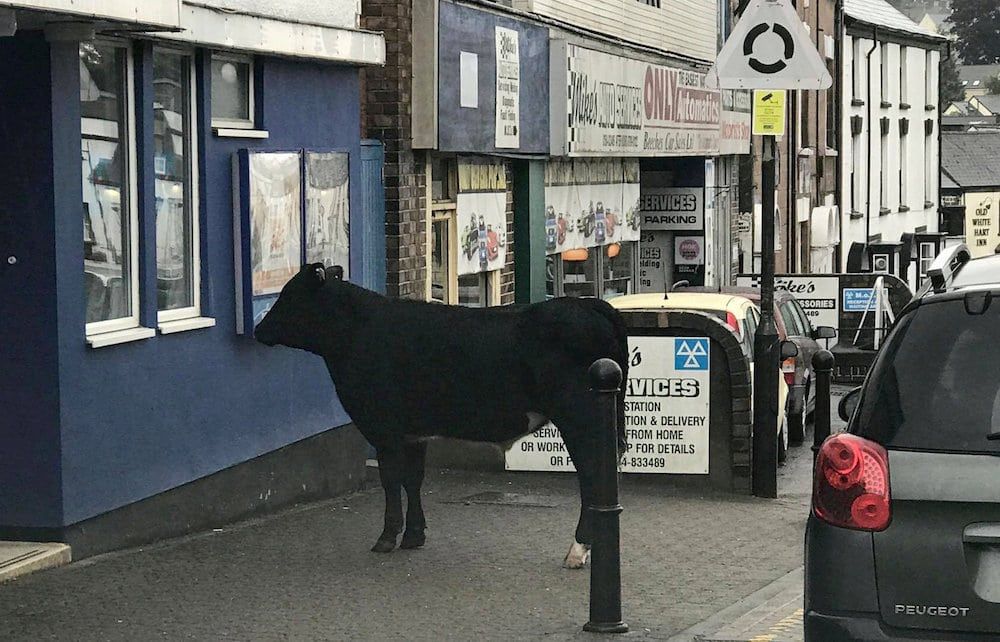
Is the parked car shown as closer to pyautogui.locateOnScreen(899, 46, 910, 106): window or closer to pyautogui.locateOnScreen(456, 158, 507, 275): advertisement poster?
pyautogui.locateOnScreen(456, 158, 507, 275): advertisement poster

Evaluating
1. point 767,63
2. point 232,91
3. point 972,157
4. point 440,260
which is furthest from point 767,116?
point 972,157

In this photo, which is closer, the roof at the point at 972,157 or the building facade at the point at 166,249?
the building facade at the point at 166,249

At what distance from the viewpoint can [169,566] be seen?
968 cm

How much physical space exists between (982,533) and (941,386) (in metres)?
0.47

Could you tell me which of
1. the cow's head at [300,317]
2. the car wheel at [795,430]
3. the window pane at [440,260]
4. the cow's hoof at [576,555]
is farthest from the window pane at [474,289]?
the cow's hoof at [576,555]

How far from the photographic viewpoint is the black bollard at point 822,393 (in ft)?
42.1

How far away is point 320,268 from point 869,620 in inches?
215

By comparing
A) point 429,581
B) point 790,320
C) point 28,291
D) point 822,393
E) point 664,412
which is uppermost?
point 28,291

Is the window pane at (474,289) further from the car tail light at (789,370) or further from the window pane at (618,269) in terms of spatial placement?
the window pane at (618,269)

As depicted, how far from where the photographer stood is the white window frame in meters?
11.5

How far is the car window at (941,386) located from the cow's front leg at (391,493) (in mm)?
4932

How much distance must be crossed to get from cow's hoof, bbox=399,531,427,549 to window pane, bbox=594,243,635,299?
12485 mm

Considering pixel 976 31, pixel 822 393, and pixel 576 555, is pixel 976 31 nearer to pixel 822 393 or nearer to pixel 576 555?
pixel 822 393

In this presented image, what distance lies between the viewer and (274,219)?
1205 cm
